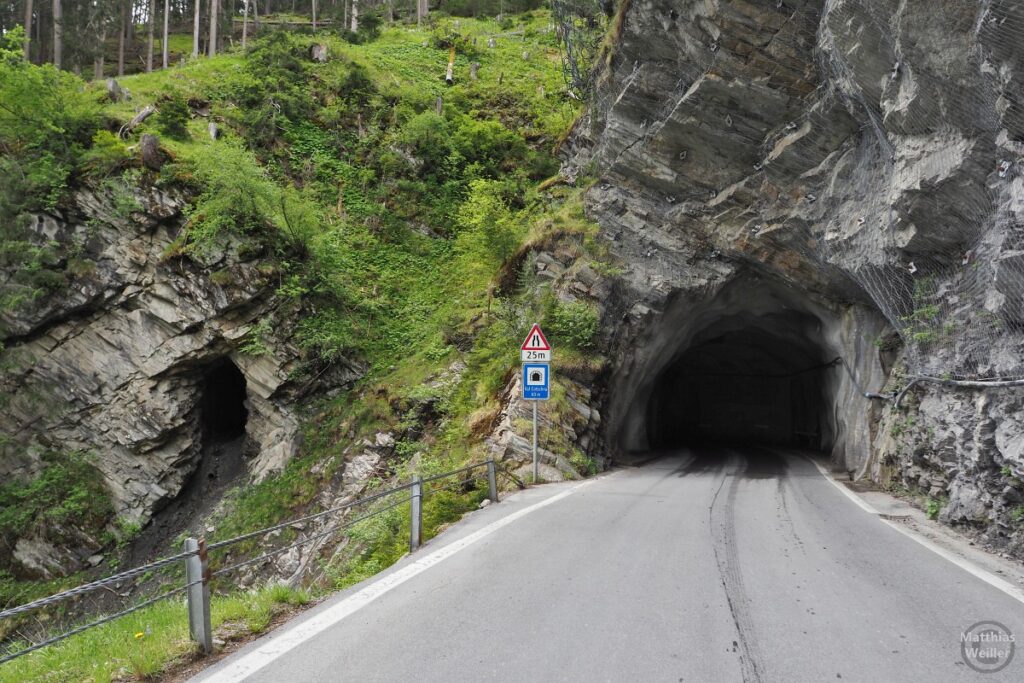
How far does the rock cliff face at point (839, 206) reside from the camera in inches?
305

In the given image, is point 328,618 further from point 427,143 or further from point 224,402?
point 427,143

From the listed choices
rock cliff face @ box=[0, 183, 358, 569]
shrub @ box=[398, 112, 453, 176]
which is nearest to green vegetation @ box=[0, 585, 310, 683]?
rock cliff face @ box=[0, 183, 358, 569]

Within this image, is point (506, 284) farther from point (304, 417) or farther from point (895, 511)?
point (895, 511)

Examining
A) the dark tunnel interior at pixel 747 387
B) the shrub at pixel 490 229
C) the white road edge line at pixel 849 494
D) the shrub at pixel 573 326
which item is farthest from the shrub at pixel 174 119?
the white road edge line at pixel 849 494

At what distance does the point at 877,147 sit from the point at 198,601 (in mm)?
13406

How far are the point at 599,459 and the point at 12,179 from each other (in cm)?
1826

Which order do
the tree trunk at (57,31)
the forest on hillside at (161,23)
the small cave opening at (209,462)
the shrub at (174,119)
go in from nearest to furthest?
the small cave opening at (209,462) → the shrub at (174,119) → the tree trunk at (57,31) → the forest on hillside at (161,23)

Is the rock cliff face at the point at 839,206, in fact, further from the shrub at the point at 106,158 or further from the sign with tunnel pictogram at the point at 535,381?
the shrub at the point at 106,158

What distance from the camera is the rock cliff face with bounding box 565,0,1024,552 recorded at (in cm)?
775

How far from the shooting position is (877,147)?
37.6 ft

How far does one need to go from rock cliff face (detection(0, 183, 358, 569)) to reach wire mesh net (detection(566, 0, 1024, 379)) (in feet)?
39.6

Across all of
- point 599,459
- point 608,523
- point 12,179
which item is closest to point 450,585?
point 608,523

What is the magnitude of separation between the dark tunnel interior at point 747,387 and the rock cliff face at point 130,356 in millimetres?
15252
